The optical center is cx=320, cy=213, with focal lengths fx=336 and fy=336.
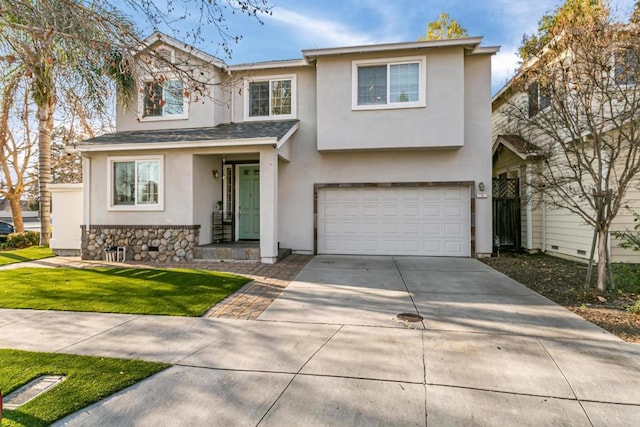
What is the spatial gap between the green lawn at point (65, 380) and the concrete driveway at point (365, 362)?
16cm

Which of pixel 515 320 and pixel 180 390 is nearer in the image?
pixel 180 390

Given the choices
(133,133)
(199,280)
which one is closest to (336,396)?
(199,280)

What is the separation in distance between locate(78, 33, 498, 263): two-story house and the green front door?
3cm

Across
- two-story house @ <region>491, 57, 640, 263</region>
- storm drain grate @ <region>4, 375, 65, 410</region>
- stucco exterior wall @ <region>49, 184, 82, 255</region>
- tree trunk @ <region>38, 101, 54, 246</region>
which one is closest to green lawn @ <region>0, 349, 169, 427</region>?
storm drain grate @ <region>4, 375, 65, 410</region>

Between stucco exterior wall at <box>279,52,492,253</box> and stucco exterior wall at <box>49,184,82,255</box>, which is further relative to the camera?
stucco exterior wall at <box>49,184,82,255</box>

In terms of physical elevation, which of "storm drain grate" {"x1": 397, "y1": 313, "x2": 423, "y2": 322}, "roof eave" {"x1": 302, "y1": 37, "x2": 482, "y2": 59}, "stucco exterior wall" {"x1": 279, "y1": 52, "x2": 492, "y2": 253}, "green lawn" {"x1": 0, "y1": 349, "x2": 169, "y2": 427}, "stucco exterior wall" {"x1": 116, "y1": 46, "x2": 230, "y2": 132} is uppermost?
"roof eave" {"x1": 302, "y1": 37, "x2": 482, "y2": 59}

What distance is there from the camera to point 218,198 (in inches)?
448

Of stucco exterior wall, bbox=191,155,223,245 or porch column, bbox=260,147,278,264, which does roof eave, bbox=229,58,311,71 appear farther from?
porch column, bbox=260,147,278,264

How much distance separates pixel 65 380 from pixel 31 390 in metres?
0.25

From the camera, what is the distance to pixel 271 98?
11547mm

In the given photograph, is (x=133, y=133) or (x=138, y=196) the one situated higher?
(x=133, y=133)

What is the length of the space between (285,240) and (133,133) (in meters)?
6.26

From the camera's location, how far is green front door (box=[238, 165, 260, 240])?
38.0ft

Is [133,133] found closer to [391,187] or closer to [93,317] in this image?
[93,317]
